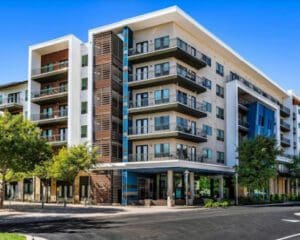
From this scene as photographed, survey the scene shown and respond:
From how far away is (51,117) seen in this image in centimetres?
5931

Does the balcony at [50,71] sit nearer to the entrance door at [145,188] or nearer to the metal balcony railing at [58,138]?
the metal balcony railing at [58,138]

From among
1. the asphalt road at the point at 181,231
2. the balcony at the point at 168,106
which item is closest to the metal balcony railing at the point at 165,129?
the balcony at the point at 168,106

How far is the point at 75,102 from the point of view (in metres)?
56.2

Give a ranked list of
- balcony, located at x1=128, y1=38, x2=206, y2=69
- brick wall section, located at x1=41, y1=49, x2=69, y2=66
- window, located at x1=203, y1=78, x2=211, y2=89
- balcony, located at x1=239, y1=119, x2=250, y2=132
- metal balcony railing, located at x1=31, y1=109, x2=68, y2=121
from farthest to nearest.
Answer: balcony, located at x1=239, y1=119, x2=250, y2=132 < brick wall section, located at x1=41, y1=49, x2=69, y2=66 < metal balcony railing, located at x1=31, y1=109, x2=68, y2=121 < window, located at x1=203, y1=78, x2=211, y2=89 < balcony, located at x1=128, y1=38, x2=206, y2=69

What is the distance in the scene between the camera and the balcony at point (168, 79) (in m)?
51.0

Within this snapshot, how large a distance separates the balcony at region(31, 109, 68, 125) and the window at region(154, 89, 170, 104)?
38.9 ft

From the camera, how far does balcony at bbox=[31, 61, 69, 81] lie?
5788 centimetres

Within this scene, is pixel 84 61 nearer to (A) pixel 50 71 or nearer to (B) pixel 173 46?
(A) pixel 50 71

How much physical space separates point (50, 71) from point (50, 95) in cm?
369

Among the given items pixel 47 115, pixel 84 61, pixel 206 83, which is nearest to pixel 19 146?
pixel 84 61

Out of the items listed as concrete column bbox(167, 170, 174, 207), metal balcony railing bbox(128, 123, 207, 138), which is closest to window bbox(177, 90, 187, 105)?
metal balcony railing bbox(128, 123, 207, 138)

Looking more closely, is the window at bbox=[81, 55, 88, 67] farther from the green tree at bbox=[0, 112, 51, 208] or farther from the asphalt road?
the asphalt road

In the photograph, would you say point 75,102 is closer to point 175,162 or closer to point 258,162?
point 175,162

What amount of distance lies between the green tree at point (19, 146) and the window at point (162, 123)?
15685mm
